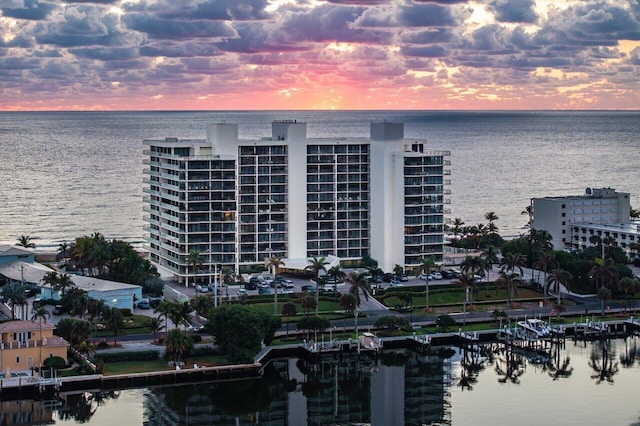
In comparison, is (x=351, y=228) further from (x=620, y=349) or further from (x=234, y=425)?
(x=234, y=425)

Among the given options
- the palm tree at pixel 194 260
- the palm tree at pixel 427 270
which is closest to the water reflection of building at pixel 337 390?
the palm tree at pixel 427 270

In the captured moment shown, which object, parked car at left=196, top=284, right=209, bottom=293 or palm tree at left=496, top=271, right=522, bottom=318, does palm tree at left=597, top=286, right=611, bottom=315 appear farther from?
parked car at left=196, top=284, right=209, bottom=293

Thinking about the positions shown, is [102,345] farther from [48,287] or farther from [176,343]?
[48,287]

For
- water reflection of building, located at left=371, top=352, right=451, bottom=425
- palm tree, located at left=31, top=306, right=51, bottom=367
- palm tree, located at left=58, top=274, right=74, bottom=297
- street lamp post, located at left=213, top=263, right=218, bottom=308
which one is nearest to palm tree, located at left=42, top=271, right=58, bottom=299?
palm tree, located at left=58, top=274, right=74, bottom=297

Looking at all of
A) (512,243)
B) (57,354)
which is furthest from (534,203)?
(57,354)

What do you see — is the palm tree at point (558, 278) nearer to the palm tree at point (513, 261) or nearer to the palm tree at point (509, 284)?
the palm tree at point (509, 284)

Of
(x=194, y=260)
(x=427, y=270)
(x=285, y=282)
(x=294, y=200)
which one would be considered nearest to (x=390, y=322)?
(x=427, y=270)
